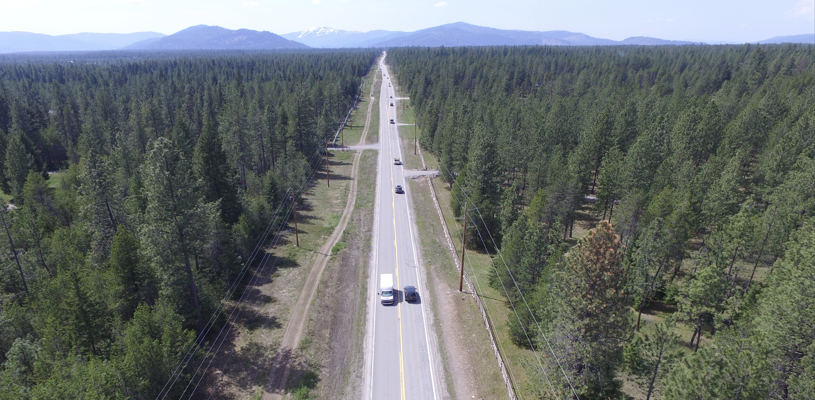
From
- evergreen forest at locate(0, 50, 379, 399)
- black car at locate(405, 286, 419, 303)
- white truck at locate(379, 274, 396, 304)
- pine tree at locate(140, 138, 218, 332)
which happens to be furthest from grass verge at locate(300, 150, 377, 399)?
pine tree at locate(140, 138, 218, 332)

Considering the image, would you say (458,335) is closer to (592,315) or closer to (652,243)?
(592,315)

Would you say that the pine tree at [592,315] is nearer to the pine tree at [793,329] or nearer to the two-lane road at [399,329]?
the pine tree at [793,329]

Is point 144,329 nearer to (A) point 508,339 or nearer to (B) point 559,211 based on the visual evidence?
(A) point 508,339

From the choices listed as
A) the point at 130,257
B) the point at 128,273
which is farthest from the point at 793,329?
the point at 128,273

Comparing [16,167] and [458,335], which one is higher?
[16,167]

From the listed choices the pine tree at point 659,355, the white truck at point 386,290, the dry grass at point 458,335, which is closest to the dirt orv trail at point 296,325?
the white truck at point 386,290

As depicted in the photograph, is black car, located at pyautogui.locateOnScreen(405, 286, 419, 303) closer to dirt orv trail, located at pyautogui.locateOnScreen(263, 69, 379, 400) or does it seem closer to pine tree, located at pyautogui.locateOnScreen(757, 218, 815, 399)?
dirt orv trail, located at pyautogui.locateOnScreen(263, 69, 379, 400)
